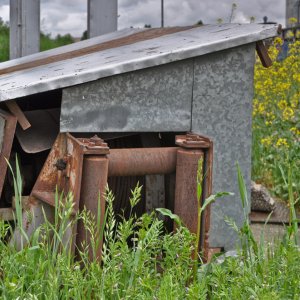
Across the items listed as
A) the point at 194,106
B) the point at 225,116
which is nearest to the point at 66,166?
the point at 194,106

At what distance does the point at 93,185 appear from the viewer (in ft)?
9.57

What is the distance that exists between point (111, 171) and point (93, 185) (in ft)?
0.46

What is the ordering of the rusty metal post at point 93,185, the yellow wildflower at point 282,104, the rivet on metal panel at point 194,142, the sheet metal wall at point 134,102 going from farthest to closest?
the yellow wildflower at point 282,104
the sheet metal wall at point 134,102
the rivet on metal panel at point 194,142
the rusty metal post at point 93,185

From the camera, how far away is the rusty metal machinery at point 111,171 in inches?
115

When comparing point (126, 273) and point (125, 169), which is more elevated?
point (125, 169)

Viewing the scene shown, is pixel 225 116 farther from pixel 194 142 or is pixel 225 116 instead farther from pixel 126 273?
pixel 126 273

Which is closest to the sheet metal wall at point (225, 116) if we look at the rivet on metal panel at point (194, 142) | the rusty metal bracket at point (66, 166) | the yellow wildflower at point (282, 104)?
the rivet on metal panel at point (194, 142)

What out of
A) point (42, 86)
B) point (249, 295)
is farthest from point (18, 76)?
point (249, 295)

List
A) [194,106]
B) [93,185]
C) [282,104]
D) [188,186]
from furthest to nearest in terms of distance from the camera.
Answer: [282,104], [194,106], [188,186], [93,185]

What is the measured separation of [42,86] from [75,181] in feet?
1.60

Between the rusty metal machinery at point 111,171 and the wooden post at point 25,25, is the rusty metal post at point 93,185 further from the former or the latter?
the wooden post at point 25,25

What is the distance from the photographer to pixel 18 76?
3.74m

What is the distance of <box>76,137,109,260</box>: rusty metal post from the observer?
289 centimetres

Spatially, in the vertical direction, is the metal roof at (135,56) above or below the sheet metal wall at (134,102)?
above
